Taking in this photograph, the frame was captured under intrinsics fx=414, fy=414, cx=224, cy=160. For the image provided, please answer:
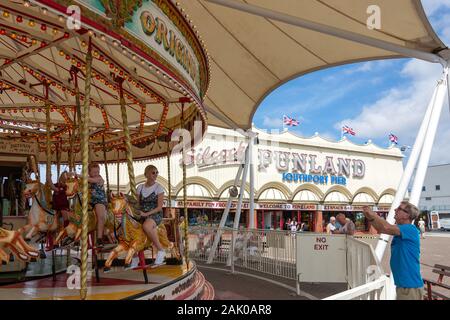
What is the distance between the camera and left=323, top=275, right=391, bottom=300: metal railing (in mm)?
3142

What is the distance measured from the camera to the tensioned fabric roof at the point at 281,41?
7207 millimetres

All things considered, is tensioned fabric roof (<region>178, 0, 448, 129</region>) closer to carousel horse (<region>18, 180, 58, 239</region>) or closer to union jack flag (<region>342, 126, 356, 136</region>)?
carousel horse (<region>18, 180, 58, 239</region>)

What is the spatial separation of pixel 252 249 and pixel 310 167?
23708 mm

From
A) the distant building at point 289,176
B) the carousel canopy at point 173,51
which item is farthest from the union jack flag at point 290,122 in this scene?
the carousel canopy at point 173,51

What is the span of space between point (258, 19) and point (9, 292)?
7.06 metres

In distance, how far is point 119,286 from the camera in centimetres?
545

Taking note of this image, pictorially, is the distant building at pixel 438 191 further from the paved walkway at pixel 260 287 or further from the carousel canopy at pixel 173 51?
the paved walkway at pixel 260 287

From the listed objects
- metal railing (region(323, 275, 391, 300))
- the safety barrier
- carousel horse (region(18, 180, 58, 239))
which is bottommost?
the safety barrier

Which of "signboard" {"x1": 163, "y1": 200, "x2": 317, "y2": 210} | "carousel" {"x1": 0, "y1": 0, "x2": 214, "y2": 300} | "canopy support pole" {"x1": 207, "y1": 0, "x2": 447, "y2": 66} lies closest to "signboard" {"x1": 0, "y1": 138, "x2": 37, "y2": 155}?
"carousel" {"x1": 0, "y1": 0, "x2": 214, "y2": 300}

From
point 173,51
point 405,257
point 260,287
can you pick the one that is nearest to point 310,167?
point 260,287

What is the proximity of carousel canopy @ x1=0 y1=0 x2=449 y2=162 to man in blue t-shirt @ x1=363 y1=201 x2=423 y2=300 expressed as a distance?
2839mm

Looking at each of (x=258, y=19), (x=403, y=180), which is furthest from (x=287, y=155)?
(x=403, y=180)

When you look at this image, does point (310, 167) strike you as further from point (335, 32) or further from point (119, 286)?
point (119, 286)

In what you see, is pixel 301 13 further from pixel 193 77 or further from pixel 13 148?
pixel 13 148
